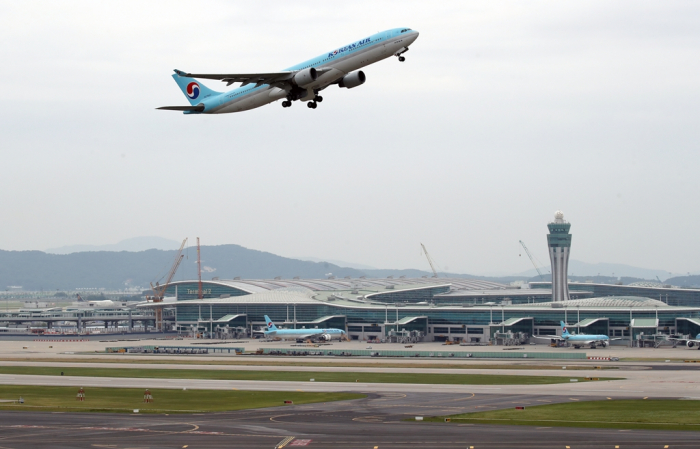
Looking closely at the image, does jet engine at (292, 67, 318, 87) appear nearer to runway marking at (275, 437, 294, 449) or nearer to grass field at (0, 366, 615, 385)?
runway marking at (275, 437, 294, 449)

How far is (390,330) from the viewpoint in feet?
601

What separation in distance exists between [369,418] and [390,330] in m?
121

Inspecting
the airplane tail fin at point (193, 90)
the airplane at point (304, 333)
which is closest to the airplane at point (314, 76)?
the airplane tail fin at point (193, 90)

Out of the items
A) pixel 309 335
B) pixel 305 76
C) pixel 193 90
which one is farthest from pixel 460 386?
pixel 309 335

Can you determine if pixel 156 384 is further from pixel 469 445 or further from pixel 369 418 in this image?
pixel 469 445

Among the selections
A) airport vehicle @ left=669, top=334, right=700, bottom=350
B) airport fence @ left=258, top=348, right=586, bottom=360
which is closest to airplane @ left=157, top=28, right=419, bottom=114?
airport fence @ left=258, top=348, right=586, bottom=360

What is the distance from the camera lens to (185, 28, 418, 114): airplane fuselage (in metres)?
70.4

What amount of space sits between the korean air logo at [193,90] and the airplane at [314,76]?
977 cm

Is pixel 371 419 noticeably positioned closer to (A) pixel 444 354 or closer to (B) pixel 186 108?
(B) pixel 186 108

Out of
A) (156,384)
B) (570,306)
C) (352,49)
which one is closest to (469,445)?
(352,49)

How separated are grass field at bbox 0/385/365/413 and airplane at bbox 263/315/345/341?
310ft

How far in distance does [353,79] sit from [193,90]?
80.9ft

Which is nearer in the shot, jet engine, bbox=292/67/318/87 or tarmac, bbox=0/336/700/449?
tarmac, bbox=0/336/700/449

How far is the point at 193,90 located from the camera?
92312 mm
